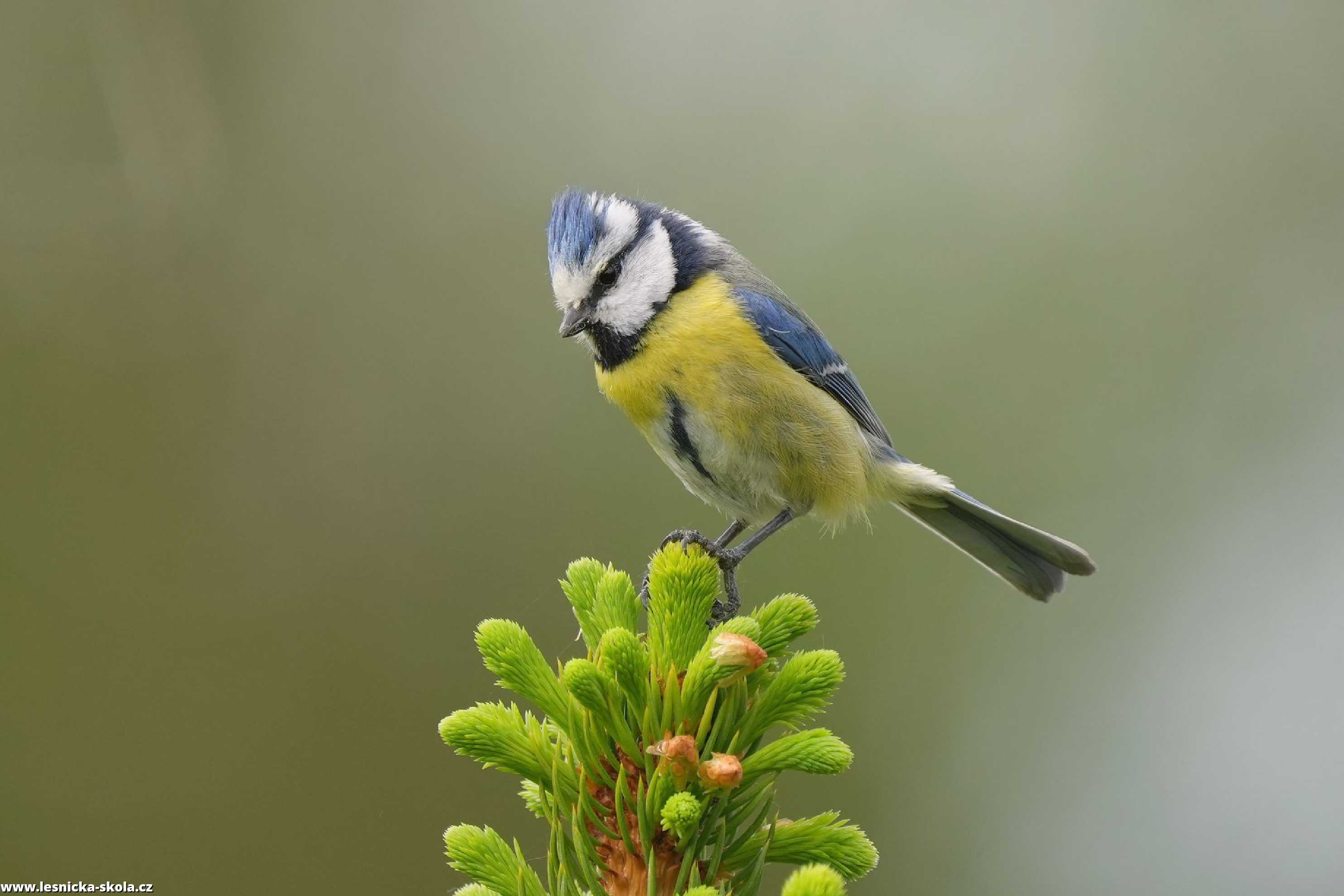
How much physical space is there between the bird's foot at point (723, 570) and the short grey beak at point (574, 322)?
40cm

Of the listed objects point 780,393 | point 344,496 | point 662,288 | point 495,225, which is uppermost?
point 495,225

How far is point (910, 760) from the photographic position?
2.74 m

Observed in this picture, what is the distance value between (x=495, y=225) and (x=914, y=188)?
117 centimetres

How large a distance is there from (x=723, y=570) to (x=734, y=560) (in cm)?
12

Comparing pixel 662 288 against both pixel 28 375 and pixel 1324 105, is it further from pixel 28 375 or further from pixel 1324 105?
pixel 1324 105

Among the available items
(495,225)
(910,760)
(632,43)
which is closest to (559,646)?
(910,760)

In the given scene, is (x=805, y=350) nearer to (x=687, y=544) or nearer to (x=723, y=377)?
(x=723, y=377)

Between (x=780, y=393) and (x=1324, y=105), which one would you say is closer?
(x=780, y=393)

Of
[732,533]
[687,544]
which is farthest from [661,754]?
[732,533]

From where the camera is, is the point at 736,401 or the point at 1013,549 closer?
the point at 736,401

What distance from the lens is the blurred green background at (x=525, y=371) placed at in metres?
2.47

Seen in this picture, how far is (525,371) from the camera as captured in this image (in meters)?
2.92

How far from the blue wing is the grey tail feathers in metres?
0.21

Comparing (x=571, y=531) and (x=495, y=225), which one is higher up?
(x=495, y=225)
